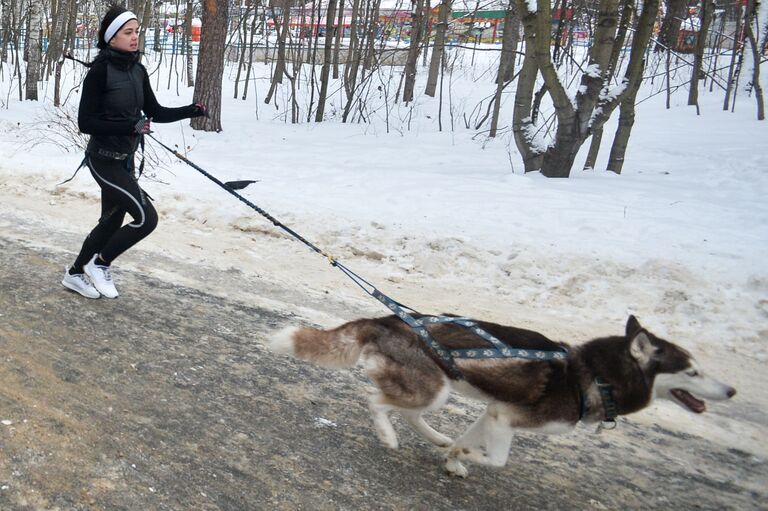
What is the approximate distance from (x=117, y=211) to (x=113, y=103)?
2.74 feet

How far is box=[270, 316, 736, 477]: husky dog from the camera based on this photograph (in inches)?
134

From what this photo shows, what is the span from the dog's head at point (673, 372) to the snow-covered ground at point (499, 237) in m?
1.38

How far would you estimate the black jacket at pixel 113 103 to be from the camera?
16.3 feet

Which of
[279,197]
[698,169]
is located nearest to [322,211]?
[279,197]

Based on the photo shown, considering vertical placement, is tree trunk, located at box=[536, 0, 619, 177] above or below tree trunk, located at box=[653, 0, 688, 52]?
below

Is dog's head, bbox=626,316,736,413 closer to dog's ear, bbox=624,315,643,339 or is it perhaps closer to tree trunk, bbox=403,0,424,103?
dog's ear, bbox=624,315,643,339

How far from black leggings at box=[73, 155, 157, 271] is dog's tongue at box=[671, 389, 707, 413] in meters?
3.84

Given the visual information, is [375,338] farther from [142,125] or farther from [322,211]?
[322,211]

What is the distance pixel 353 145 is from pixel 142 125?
9727 mm

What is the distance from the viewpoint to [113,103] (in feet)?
16.6

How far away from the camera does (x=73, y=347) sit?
4496 mm

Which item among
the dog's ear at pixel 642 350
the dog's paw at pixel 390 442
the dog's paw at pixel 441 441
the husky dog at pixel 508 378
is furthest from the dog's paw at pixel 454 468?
the dog's ear at pixel 642 350

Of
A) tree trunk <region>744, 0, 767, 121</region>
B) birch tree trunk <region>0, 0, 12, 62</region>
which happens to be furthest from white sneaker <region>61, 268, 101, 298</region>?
birch tree trunk <region>0, 0, 12, 62</region>

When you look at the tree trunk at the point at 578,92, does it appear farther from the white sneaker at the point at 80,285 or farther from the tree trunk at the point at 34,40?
the tree trunk at the point at 34,40
